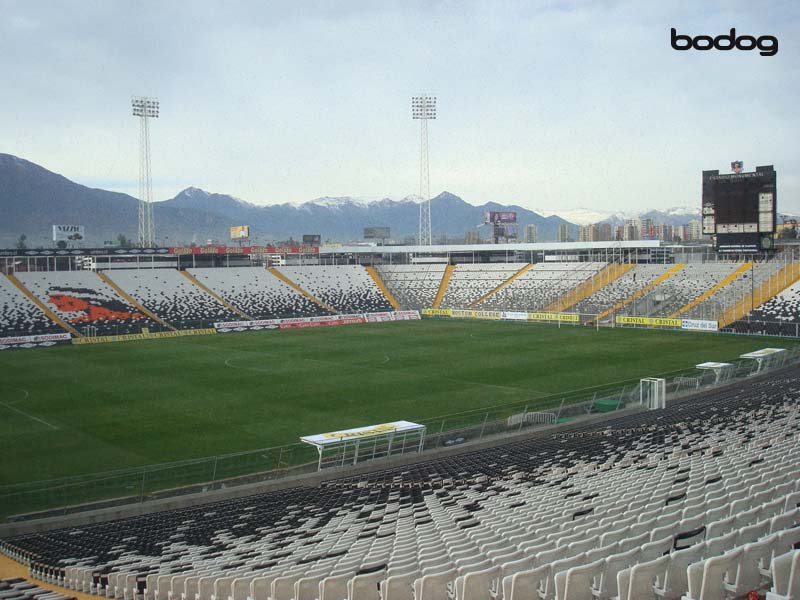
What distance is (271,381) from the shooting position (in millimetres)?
42656

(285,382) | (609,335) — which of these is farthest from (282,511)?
(609,335)

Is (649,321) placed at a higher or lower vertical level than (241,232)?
lower

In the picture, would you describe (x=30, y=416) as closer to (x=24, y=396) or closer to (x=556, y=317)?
(x=24, y=396)

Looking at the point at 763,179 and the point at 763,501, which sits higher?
the point at 763,179

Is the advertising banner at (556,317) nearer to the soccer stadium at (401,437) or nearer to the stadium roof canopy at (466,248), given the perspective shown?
the soccer stadium at (401,437)

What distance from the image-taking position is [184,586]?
10.6 meters

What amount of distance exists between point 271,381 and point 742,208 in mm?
39660

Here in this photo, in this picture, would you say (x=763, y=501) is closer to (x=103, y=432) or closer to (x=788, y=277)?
(x=103, y=432)

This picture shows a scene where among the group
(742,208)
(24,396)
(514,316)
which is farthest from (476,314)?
(24,396)

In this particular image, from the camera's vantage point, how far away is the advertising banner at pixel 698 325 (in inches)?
2454

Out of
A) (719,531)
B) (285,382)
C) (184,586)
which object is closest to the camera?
(719,531)

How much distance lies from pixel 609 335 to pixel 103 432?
4241 centimetres

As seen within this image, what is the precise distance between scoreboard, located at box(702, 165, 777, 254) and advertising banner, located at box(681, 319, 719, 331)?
605 centimetres

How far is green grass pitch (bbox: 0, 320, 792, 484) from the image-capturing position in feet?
96.4
